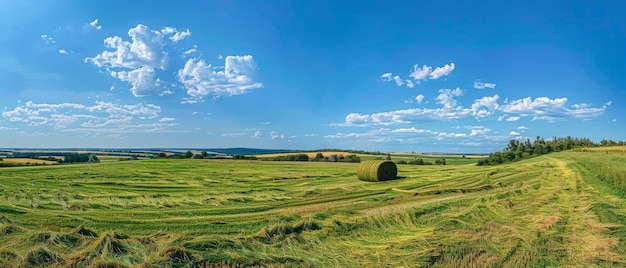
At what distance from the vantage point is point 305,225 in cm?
592

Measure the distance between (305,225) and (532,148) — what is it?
3195 centimetres

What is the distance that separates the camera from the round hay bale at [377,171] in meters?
14.2

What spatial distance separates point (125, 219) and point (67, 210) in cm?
162

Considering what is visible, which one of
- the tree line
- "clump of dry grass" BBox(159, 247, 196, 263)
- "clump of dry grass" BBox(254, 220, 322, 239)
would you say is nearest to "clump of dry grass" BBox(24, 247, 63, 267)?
"clump of dry grass" BBox(159, 247, 196, 263)

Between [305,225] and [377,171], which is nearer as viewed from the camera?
[305,225]

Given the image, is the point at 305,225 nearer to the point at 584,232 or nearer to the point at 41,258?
the point at 41,258

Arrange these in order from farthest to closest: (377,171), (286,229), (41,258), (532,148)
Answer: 1. (532,148)
2. (377,171)
3. (286,229)
4. (41,258)

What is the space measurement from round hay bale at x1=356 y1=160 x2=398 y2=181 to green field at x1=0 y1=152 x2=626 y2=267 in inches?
96.4

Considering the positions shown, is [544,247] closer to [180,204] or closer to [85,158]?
[180,204]

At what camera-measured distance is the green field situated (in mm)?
4426

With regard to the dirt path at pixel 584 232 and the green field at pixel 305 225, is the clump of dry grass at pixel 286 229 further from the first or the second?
the dirt path at pixel 584 232

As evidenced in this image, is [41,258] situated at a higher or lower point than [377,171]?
lower

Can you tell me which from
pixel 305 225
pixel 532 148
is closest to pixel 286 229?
pixel 305 225

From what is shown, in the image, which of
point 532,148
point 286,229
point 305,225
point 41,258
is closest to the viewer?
point 41,258
